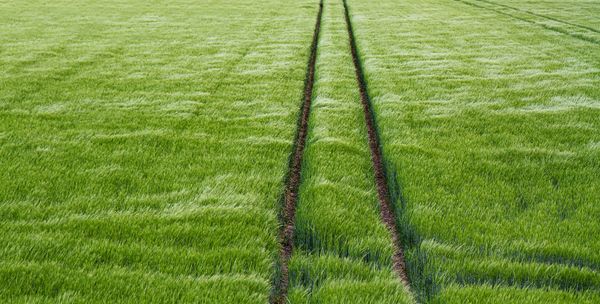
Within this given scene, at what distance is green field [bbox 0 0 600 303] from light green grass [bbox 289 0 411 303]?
0.02 m

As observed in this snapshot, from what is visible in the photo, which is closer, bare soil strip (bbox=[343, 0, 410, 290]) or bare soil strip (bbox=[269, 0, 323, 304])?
bare soil strip (bbox=[269, 0, 323, 304])

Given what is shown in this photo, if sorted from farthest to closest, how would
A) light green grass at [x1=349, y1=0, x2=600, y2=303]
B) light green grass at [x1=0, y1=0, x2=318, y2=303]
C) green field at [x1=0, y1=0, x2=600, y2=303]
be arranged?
light green grass at [x1=349, y1=0, x2=600, y2=303] < green field at [x1=0, y1=0, x2=600, y2=303] < light green grass at [x1=0, y1=0, x2=318, y2=303]

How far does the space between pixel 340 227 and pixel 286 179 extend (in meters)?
1.72

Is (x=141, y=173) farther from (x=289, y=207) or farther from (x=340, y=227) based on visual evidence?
(x=340, y=227)

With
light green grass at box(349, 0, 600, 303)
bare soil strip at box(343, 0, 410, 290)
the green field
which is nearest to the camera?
the green field

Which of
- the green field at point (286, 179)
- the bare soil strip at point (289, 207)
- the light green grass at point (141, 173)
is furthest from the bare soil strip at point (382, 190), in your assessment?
the light green grass at point (141, 173)

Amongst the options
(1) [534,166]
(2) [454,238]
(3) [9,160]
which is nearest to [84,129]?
(3) [9,160]

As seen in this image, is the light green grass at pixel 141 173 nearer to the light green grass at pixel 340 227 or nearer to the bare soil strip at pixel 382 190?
the light green grass at pixel 340 227

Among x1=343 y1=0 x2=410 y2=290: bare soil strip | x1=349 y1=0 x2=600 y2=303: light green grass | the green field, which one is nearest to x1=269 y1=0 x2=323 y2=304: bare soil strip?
the green field

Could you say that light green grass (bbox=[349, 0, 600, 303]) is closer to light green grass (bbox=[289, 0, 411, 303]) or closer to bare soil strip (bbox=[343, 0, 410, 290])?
bare soil strip (bbox=[343, 0, 410, 290])

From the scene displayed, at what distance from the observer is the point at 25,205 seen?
18.0 feet

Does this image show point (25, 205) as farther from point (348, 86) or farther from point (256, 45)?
point (256, 45)

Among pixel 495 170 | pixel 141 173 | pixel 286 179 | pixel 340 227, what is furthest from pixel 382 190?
pixel 141 173

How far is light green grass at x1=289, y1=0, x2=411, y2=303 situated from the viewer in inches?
171
